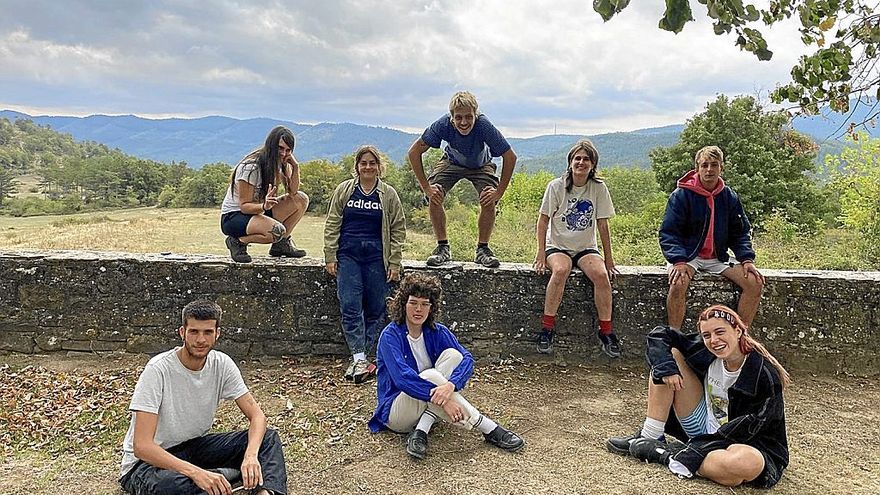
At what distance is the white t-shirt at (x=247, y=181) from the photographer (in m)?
5.00

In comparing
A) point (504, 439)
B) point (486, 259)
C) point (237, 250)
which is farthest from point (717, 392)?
point (237, 250)

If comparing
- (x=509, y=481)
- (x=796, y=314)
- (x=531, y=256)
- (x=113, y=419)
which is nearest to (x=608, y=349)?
(x=796, y=314)

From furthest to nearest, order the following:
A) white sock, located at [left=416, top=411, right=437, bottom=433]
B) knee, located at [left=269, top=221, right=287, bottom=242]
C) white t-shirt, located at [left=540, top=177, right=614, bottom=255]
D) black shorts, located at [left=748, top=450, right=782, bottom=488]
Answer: knee, located at [left=269, top=221, right=287, bottom=242] < white t-shirt, located at [left=540, top=177, right=614, bottom=255] < white sock, located at [left=416, top=411, right=437, bottom=433] < black shorts, located at [left=748, top=450, right=782, bottom=488]

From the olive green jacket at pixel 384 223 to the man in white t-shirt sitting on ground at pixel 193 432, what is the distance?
1754 millimetres

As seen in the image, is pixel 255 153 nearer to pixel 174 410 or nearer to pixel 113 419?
pixel 113 419

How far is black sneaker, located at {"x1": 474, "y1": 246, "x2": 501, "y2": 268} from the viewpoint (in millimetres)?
5160

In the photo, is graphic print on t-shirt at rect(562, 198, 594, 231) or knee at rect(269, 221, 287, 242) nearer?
graphic print on t-shirt at rect(562, 198, 594, 231)

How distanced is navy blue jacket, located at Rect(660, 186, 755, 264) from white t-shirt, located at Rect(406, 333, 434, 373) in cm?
208

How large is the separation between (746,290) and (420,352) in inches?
102

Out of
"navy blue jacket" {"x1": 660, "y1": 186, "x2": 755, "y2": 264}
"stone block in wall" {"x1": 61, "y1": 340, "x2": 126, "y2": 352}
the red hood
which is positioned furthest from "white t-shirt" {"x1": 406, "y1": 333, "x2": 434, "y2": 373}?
"stone block in wall" {"x1": 61, "y1": 340, "x2": 126, "y2": 352}

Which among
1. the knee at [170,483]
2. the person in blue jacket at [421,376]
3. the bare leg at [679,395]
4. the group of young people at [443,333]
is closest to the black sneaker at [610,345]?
the group of young people at [443,333]

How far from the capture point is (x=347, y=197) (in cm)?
483

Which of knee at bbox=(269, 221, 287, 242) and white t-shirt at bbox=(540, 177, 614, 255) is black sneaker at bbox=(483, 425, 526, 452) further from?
knee at bbox=(269, 221, 287, 242)

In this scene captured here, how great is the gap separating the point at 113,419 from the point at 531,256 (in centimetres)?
642
